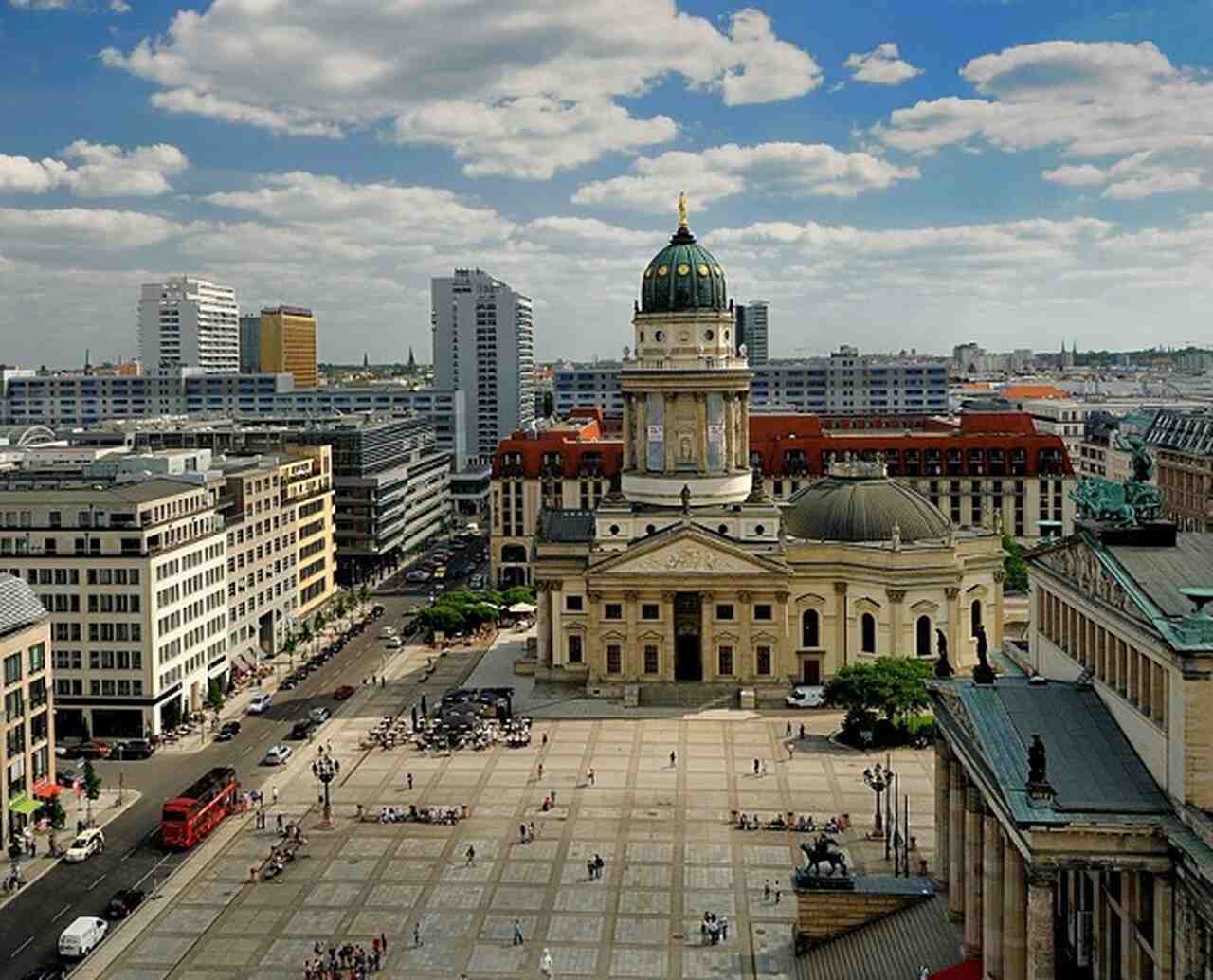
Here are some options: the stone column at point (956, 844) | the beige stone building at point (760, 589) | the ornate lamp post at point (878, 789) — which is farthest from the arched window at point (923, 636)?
the stone column at point (956, 844)

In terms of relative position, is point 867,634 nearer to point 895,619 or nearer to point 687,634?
point 895,619

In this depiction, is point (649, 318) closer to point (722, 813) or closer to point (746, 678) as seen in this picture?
point (746, 678)

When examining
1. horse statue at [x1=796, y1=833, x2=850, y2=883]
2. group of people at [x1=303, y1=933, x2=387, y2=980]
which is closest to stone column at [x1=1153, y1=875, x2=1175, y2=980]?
horse statue at [x1=796, y1=833, x2=850, y2=883]

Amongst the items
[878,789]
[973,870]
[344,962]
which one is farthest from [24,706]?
[973,870]

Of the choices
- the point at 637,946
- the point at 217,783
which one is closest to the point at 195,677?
the point at 217,783

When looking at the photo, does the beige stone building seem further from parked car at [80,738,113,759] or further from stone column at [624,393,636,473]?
parked car at [80,738,113,759]

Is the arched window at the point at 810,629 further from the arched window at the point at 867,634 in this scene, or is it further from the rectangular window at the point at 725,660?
the rectangular window at the point at 725,660

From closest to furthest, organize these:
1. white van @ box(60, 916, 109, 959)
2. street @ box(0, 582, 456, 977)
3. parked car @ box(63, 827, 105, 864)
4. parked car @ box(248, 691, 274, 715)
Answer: white van @ box(60, 916, 109, 959)
street @ box(0, 582, 456, 977)
parked car @ box(63, 827, 105, 864)
parked car @ box(248, 691, 274, 715)
